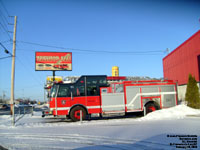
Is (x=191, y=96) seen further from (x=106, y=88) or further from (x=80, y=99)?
(x=80, y=99)

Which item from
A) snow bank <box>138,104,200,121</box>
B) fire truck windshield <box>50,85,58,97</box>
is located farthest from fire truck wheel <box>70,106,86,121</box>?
snow bank <box>138,104,200,121</box>

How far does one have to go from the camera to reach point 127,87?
41.2ft

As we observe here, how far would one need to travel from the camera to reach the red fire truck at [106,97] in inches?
457

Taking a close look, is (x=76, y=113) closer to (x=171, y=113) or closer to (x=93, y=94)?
(x=93, y=94)

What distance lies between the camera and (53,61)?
24.5 m

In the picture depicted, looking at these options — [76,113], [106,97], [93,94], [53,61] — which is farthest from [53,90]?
[53,61]

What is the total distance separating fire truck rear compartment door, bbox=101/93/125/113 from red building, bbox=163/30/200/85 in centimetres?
1486

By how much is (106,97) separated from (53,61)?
48.1 feet

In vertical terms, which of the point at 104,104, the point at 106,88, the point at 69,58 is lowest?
the point at 104,104

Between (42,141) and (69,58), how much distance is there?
19.8 metres

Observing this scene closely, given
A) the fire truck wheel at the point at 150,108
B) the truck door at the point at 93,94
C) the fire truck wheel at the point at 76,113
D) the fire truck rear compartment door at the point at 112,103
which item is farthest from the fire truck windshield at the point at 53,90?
the fire truck wheel at the point at 150,108

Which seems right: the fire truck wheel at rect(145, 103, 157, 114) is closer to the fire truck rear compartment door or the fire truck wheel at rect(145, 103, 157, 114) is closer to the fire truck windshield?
the fire truck rear compartment door

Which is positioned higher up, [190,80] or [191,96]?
[190,80]

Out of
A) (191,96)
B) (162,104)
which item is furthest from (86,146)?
(191,96)
